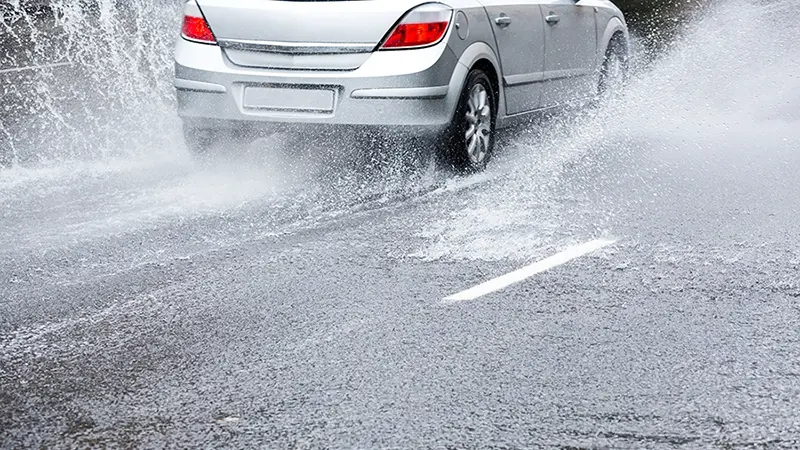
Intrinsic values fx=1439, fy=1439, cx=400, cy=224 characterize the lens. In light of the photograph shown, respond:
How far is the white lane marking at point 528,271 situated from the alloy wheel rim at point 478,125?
2.11 meters

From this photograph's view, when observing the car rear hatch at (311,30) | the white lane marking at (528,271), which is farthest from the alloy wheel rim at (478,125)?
the white lane marking at (528,271)

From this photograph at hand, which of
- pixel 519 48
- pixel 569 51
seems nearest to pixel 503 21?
pixel 519 48

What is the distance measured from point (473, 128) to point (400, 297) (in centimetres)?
330

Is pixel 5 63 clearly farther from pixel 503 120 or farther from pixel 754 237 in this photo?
pixel 754 237

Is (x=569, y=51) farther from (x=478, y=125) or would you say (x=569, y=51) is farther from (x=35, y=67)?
(x=35, y=67)

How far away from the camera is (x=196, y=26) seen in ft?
29.9

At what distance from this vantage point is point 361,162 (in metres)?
9.49

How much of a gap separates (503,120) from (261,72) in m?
1.84

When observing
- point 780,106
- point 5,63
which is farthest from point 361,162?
point 5,63

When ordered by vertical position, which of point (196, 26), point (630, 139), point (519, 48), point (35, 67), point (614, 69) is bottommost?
point (630, 139)

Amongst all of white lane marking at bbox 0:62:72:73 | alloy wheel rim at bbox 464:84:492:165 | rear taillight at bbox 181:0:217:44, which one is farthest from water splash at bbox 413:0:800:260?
white lane marking at bbox 0:62:72:73

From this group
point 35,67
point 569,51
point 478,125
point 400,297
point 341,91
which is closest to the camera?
point 400,297

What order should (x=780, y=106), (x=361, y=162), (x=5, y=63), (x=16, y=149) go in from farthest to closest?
(x=5, y=63), (x=780, y=106), (x=16, y=149), (x=361, y=162)

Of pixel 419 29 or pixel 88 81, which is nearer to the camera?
pixel 419 29
